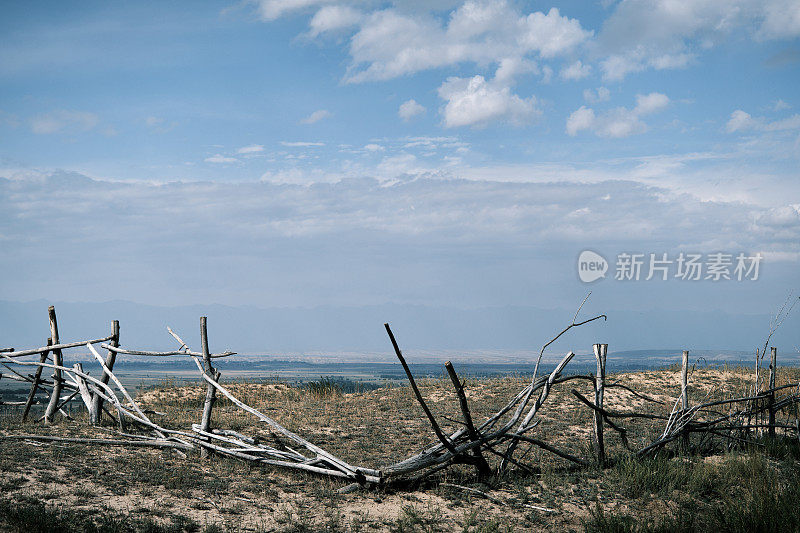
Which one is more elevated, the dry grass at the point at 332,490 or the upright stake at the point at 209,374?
the upright stake at the point at 209,374

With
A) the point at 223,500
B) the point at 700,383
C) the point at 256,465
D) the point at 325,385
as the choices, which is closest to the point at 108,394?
the point at 256,465

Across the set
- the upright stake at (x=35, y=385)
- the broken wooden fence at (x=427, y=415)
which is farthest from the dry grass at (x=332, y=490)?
the upright stake at (x=35, y=385)

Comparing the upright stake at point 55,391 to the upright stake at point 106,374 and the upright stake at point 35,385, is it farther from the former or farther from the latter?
the upright stake at point 106,374

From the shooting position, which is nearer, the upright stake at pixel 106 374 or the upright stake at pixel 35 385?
the upright stake at pixel 106 374

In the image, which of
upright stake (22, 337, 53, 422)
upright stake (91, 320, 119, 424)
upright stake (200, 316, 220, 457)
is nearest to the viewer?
upright stake (200, 316, 220, 457)

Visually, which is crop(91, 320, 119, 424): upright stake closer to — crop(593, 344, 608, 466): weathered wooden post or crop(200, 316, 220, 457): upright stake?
crop(200, 316, 220, 457): upright stake

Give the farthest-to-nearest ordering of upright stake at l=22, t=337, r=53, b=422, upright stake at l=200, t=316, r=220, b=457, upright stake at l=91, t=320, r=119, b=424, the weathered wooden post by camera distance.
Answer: upright stake at l=22, t=337, r=53, b=422
upright stake at l=91, t=320, r=119, b=424
upright stake at l=200, t=316, r=220, b=457
the weathered wooden post

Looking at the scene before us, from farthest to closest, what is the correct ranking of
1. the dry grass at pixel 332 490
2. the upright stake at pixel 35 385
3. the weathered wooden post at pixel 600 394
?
the upright stake at pixel 35 385
the weathered wooden post at pixel 600 394
the dry grass at pixel 332 490

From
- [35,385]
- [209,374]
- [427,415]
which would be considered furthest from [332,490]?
[35,385]

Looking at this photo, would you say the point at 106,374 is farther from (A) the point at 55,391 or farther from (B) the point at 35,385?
(B) the point at 35,385

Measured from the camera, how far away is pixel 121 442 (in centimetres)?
983

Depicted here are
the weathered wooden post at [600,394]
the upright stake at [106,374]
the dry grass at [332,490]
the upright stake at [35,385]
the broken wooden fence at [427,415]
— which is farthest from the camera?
Answer: the upright stake at [35,385]

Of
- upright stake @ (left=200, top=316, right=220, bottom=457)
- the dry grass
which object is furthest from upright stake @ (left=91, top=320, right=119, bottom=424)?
upright stake @ (left=200, top=316, right=220, bottom=457)

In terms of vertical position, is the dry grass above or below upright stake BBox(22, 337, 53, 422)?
below
